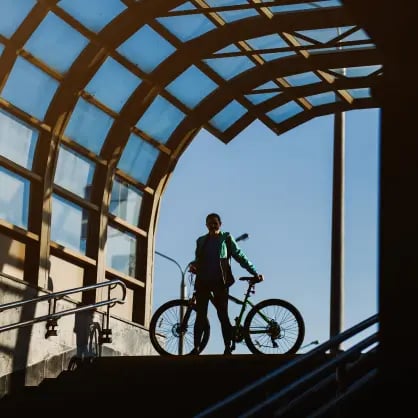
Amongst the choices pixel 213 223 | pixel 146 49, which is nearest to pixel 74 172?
pixel 146 49

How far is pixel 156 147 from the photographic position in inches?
706

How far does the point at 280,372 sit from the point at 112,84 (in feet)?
31.1

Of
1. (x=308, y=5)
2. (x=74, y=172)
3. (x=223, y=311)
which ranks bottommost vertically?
(x=223, y=311)

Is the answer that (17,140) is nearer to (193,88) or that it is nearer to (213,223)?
(213,223)

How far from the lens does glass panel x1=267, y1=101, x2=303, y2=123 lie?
61.1 feet

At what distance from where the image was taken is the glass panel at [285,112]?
18609 millimetres

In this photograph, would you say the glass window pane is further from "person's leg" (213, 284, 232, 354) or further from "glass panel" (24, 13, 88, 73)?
"person's leg" (213, 284, 232, 354)

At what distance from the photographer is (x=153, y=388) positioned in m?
11.7

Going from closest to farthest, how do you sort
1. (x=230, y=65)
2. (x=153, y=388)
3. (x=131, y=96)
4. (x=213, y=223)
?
(x=153, y=388) < (x=213, y=223) < (x=131, y=96) < (x=230, y=65)

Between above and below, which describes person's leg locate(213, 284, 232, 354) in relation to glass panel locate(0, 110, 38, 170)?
below

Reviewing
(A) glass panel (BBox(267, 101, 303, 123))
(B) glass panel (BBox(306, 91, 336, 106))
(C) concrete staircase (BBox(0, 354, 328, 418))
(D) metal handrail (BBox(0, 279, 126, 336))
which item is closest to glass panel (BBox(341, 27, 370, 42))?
(B) glass panel (BBox(306, 91, 336, 106))

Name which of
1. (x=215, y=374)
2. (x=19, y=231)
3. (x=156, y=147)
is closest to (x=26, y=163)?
(x=19, y=231)

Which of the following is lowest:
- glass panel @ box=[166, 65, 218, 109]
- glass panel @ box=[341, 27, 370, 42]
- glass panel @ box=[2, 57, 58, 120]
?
glass panel @ box=[2, 57, 58, 120]

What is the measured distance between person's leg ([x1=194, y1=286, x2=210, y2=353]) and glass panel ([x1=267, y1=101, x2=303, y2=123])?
537 cm
